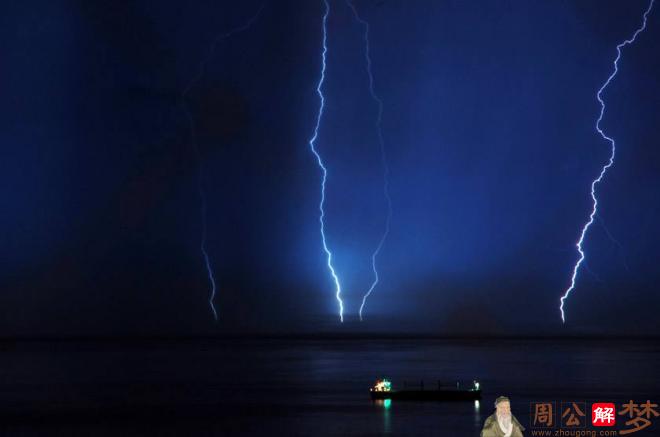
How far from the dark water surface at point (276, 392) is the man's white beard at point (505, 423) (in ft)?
19.9

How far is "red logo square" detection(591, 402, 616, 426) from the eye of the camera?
476 inches

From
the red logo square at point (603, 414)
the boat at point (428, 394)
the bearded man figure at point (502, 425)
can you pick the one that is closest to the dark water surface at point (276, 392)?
the boat at point (428, 394)

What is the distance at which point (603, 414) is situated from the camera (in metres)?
12.9

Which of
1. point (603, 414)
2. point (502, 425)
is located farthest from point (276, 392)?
point (502, 425)

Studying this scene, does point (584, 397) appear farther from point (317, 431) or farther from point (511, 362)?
point (511, 362)

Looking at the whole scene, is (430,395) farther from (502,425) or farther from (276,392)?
(502,425)

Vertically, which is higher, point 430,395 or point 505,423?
point 430,395

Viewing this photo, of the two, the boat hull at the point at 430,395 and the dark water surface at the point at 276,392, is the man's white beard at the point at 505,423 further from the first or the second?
the boat hull at the point at 430,395

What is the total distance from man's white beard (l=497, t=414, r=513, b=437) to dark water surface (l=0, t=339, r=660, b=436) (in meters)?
6.07

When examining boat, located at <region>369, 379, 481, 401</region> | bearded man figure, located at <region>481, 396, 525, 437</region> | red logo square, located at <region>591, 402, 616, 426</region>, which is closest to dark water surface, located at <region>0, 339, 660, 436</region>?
boat, located at <region>369, 379, 481, 401</region>

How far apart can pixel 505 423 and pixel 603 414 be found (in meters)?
7.01

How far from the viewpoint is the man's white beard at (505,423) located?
6312 millimetres

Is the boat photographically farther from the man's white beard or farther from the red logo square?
the man's white beard

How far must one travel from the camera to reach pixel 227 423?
1330 cm
